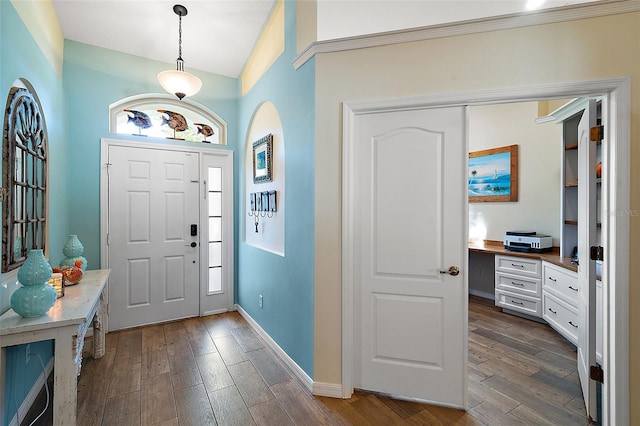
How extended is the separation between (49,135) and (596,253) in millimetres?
4218

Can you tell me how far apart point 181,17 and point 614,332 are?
4136mm

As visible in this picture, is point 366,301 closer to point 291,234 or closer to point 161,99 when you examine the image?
point 291,234

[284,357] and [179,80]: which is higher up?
[179,80]

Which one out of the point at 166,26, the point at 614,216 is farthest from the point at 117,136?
the point at 614,216

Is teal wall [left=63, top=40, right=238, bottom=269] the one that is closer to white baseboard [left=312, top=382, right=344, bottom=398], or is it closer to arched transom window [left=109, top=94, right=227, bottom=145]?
arched transom window [left=109, top=94, right=227, bottom=145]

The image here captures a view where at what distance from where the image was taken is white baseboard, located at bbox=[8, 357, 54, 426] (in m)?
1.80

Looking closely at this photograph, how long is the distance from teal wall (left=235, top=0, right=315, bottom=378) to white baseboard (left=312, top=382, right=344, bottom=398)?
0.14m

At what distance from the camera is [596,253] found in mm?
1852

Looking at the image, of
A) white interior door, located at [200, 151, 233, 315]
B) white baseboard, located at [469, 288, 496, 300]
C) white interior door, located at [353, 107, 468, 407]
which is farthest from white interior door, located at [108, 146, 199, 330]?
white baseboard, located at [469, 288, 496, 300]

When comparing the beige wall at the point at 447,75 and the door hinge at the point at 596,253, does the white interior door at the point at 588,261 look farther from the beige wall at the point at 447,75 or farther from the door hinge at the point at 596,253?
the beige wall at the point at 447,75

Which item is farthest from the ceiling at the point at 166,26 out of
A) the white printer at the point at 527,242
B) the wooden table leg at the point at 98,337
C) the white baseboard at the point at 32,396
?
the white printer at the point at 527,242

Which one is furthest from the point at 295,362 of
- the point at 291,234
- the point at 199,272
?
the point at 199,272

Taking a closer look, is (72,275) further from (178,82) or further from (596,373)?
(596,373)

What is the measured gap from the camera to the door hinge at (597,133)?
5.88ft
